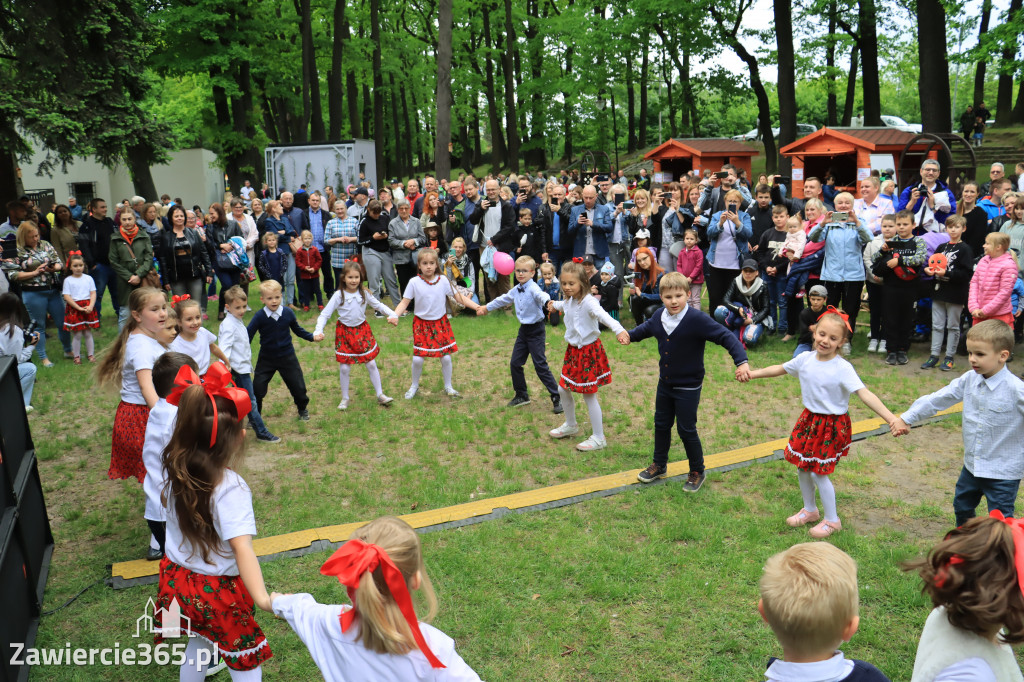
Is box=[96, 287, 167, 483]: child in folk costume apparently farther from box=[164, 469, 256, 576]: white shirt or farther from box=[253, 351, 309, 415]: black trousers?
box=[253, 351, 309, 415]: black trousers

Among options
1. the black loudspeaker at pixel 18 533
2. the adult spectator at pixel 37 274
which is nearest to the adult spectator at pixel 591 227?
the adult spectator at pixel 37 274

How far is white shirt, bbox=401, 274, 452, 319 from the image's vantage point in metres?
8.93

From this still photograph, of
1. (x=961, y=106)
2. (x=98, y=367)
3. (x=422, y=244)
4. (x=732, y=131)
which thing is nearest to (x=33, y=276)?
(x=422, y=244)

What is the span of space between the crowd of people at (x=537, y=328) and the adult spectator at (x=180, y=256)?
0.03 metres

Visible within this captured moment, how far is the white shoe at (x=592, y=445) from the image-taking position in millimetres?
7449

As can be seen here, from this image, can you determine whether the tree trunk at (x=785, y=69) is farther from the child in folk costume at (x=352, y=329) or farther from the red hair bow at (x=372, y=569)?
the red hair bow at (x=372, y=569)

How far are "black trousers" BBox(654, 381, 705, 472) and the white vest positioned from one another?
3.56 meters

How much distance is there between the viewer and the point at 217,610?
3.34m

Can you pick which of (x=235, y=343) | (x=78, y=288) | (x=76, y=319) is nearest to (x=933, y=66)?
(x=235, y=343)

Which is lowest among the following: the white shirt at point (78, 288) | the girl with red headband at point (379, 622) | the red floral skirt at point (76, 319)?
the girl with red headband at point (379, 622)

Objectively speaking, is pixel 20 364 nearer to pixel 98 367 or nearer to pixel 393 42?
pixel 98 367

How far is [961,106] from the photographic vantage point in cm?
6066

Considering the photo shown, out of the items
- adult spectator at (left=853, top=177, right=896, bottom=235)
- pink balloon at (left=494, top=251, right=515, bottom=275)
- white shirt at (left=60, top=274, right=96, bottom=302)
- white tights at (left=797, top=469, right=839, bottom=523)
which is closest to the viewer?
white tights at (left=797, top=469, right=839, bottom=523)

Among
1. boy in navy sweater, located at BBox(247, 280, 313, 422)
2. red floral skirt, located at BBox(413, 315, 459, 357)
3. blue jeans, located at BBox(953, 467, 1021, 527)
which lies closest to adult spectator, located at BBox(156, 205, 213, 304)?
boy in navy sweater, located at BBox(247, 280, 313, 422)
